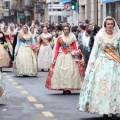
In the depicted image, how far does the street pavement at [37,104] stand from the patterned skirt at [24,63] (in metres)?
2.99

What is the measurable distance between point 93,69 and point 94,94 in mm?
477

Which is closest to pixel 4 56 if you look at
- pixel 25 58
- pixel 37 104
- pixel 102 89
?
pixel 25 58

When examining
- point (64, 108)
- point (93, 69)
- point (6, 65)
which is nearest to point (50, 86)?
point (64, 108)

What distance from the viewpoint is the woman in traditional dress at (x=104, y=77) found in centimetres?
1104

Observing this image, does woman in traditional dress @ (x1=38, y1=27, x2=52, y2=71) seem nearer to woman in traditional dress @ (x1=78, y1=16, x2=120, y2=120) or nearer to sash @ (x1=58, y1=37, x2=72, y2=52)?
sash @ (x1=58, y1=37, x2=72, y2=52)

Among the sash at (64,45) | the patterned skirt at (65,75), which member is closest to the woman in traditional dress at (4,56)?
the patterned skirt at (65,75)

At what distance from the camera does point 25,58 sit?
21922 mm

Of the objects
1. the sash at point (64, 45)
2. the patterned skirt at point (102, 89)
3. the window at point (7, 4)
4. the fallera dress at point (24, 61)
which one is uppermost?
the sash at point (64, 45)

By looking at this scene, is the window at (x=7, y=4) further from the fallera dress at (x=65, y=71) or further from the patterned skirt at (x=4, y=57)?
the fallera dress at (x=65, y=71)

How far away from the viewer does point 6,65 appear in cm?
2459

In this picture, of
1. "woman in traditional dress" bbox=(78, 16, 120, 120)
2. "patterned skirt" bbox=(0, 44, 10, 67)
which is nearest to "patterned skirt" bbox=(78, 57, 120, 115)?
"woman in traditional dress" bbox=(78, 16, 120, 120)

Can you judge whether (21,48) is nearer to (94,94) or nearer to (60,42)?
(60,42)

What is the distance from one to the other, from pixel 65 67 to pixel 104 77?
4903 mm

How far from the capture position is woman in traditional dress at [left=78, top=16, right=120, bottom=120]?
36.2 feet
